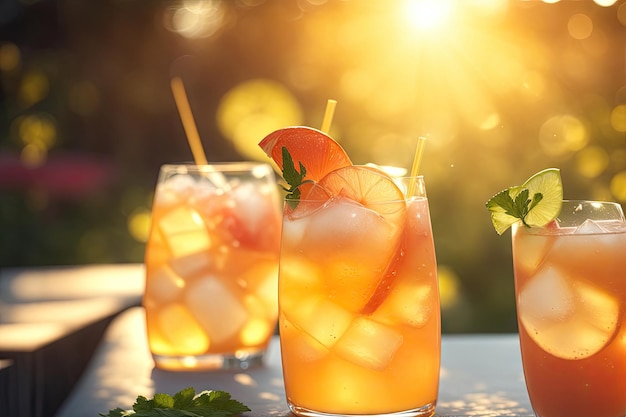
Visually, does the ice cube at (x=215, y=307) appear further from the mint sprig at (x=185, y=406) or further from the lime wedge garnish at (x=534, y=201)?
the lime wedge garnish at (x=534, y=201)

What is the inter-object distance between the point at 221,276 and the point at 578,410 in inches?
23.1

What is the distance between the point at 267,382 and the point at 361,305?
34 cm

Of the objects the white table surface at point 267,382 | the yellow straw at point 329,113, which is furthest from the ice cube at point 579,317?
the yellow straw at point 329,113

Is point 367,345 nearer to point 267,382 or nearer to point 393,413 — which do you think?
point 393,413

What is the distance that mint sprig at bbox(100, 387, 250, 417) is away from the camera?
1.13 meters

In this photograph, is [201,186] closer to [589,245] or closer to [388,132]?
[589,245]

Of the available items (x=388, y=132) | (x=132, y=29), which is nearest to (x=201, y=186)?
(x=388, y=132)

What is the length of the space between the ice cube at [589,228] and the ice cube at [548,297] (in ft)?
0.18

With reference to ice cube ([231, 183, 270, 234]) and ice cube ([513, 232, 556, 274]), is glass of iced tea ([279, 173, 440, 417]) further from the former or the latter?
ice cube ([231, 183, 270, 234])

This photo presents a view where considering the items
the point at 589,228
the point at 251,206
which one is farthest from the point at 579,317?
the point at 251,206

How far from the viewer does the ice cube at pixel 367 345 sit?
1143 millimetres

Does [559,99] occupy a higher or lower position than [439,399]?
higher

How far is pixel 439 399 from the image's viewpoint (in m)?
1.32

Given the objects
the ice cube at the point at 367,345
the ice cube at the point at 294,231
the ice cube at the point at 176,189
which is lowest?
the ice cube at the point at 367,345
